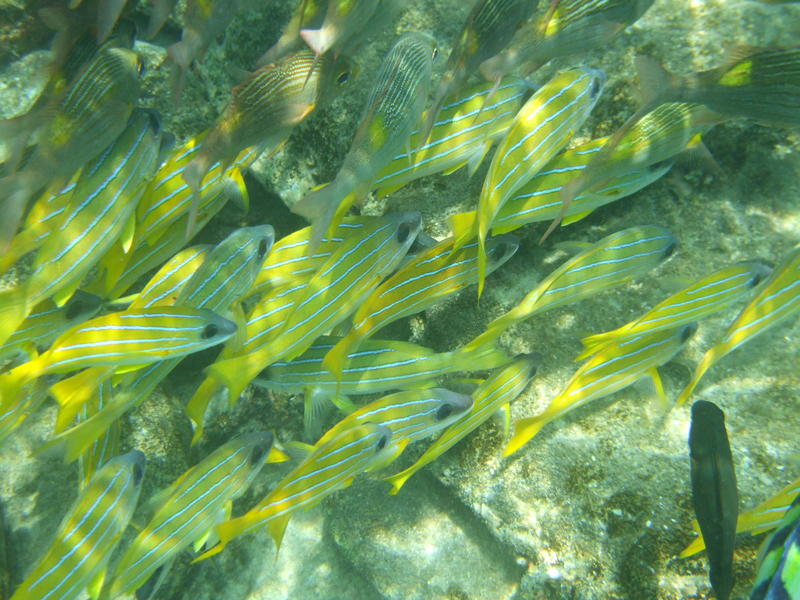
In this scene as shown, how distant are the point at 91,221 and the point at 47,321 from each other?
77 cm

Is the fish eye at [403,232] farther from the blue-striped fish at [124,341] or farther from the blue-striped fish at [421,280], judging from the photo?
the blue-striped fish at [124,341]

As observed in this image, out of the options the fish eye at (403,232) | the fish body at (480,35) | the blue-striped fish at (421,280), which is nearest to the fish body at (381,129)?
the fish body at (480,35)

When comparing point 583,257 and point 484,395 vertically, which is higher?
point 583,257

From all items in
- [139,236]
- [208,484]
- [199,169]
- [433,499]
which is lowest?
[433,499]

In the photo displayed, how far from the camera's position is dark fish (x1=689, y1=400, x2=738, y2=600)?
1.91m

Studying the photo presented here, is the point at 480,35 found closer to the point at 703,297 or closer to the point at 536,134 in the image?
the point at 536,134

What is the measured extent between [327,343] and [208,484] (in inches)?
42.2

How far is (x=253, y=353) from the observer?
228 cm

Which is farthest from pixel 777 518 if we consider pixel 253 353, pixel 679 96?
pixel 253 353

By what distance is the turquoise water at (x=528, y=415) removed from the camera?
2.43m

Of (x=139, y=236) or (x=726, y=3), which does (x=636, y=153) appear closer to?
(x=726, y=3)

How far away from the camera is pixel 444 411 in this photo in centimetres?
250

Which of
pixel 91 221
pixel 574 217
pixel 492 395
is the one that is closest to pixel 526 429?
pixel 492 395

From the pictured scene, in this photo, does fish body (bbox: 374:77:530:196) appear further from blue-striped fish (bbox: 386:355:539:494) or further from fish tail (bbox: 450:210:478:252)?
blue-striped fish (bbox: 386:355:539:494)
